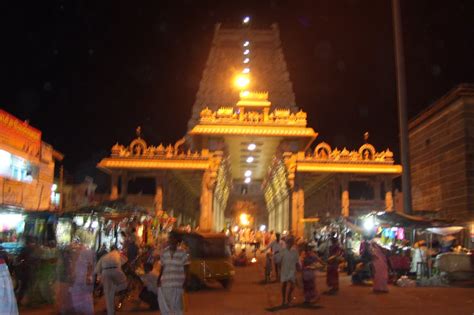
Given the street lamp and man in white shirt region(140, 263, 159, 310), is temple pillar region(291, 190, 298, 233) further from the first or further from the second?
man in white shirt region(140, 263, 159, 310)

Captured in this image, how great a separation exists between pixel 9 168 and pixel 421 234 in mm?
18430

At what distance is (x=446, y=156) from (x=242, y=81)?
20270 mm

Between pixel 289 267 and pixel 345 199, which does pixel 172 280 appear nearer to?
pixel 289 267

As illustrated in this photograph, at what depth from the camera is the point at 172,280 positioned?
807 cm

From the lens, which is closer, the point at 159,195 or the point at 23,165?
the point at 23,165

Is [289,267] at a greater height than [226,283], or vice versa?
[289,267]

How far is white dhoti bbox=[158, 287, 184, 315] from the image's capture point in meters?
7.99

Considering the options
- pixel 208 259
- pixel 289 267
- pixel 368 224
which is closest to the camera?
pixel 289 267

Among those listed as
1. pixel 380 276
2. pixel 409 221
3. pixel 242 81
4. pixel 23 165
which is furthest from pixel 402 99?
pixel 242 81

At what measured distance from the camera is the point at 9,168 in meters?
24.2

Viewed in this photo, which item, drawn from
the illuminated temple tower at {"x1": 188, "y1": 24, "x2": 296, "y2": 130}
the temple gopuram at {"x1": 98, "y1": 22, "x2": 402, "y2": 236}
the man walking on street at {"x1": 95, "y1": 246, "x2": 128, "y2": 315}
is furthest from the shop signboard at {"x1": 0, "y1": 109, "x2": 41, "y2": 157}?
the illuminated temple tower at {"x1": 188, "y1": 24, "x2": 296, "y2": 130}

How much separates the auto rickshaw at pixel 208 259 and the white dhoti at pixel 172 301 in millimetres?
7329

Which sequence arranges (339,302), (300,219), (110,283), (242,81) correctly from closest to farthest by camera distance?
(110,283) < (339,302) < (300,219) < (242,81)

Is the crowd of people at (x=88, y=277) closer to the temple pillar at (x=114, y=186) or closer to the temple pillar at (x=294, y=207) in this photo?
the temple pillar at (x=114, y=186)
